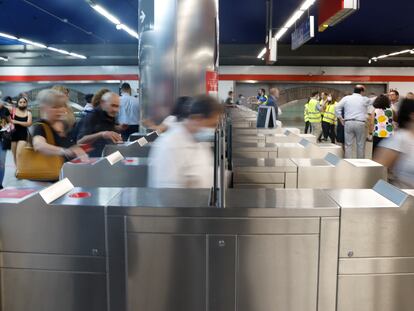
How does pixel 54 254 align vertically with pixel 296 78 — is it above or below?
below

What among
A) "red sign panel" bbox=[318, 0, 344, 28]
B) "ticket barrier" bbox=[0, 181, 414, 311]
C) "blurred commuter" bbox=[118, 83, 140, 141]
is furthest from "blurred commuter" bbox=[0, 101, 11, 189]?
A: "ticket barrier" bbox=[0, 181, 414, 311]

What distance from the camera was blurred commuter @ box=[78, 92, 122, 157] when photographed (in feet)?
14.3

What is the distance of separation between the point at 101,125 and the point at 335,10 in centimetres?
321

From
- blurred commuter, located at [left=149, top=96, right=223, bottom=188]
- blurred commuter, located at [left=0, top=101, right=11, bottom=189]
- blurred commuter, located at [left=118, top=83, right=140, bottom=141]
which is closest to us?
blurred commuter, located at [left=149, top=96, right=223, bottom=188]

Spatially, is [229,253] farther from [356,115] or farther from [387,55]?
[387,55]

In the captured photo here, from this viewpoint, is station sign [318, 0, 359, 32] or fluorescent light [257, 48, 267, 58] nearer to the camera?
station sign [318, 0, 359, 32]

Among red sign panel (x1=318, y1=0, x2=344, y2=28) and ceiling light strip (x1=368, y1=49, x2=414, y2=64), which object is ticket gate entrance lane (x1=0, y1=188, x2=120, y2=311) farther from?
ceiling light strip (x1=368, y1=49, x2=414, y2=64)

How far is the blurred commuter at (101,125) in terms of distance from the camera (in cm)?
436

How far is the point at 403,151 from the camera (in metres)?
2.96

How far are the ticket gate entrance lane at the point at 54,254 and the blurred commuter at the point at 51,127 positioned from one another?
1.36 meters

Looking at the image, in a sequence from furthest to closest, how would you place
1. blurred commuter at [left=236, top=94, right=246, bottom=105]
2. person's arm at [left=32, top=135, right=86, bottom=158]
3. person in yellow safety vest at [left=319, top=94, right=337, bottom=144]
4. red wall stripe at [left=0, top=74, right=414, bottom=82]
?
1. red wall stripe at [left=0, top=74, right=414, bottom=82]
2. blurred commuter at [left=236, top=94, right=246, bottom=105]
3. person in yellow safety vest at [left=319, top=94, right=337, bottom=144]
4. person's arm at [left=32, top=135, right=86, bottom=158]

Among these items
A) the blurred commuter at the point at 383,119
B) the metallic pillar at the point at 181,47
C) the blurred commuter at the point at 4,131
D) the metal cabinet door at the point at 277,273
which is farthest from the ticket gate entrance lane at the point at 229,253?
the blurred commuter at the point at 4,131

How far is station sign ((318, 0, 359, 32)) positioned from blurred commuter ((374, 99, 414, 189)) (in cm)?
282

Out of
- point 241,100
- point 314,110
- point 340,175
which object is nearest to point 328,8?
point 340,175
